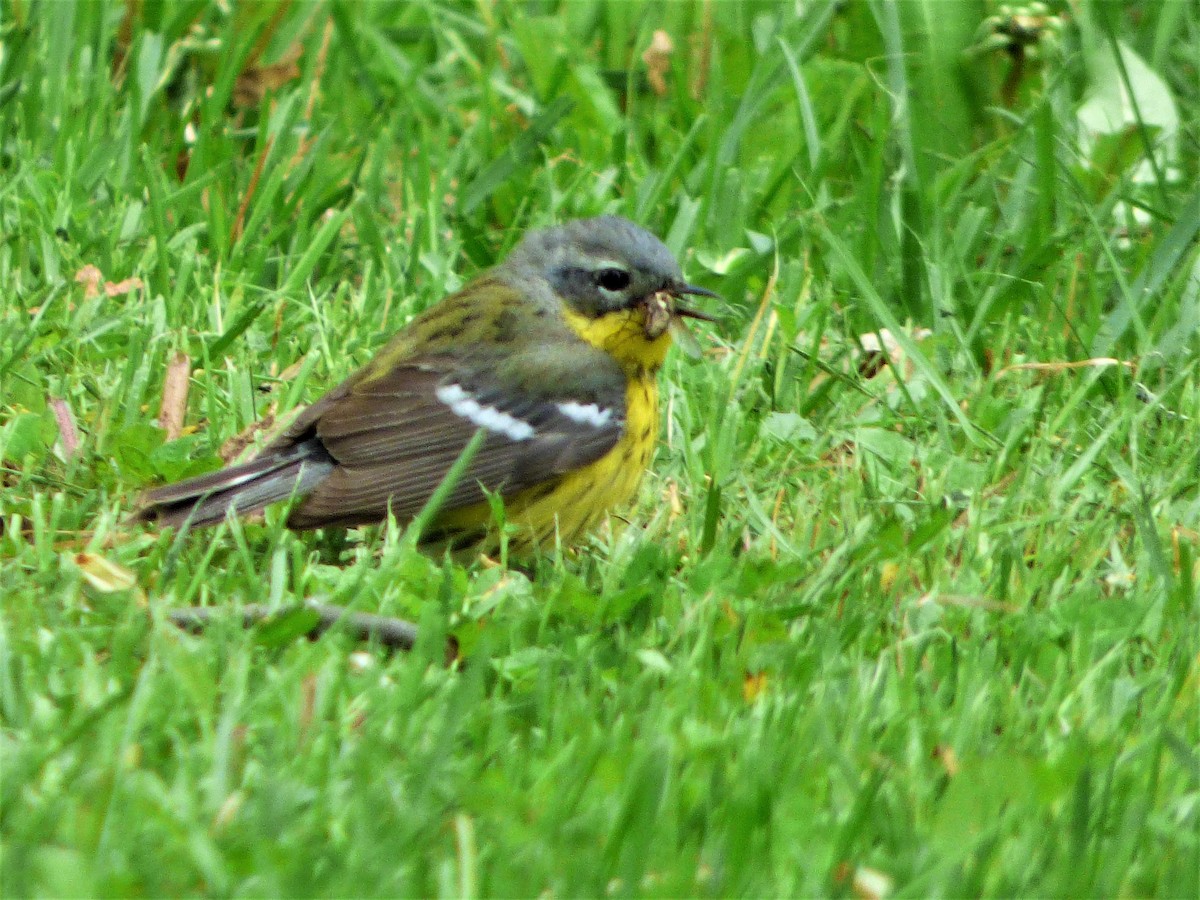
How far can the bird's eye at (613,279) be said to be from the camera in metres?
4.35

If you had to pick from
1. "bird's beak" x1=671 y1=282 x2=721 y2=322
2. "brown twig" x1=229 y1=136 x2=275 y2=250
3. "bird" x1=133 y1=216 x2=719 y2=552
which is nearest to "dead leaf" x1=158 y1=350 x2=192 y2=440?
"bird" x1=133 y1=216 x2=719 y2=552

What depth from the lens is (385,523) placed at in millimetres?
3824

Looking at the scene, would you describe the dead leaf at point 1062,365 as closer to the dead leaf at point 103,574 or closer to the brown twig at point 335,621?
the brown twig at point 335,621

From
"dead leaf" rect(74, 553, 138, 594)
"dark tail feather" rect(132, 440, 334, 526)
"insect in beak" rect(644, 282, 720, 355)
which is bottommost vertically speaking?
→ "dark tail feather" rect(132, 440, 334, 526)

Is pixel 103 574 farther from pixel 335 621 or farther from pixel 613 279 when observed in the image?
pixel 613 279

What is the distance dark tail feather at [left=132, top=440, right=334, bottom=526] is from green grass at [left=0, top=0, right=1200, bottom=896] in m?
0.07

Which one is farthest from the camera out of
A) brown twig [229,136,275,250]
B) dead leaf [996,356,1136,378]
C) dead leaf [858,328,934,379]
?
brown twig [229,136,275,250]

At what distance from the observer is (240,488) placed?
3.76m

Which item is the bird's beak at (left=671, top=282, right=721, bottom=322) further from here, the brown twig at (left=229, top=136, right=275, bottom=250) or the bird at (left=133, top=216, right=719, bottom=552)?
the brown twig at (left=229, top=136, right=275, bottom=250)

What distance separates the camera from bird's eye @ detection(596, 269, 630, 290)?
435 centimetres

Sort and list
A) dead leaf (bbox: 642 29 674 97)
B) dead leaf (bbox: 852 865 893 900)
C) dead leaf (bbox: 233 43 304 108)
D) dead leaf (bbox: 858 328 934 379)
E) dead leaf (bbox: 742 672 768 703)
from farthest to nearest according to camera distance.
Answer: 1. dead leaf (bbox: 642 29 674 97)
2. dead leaf (bbox: 233 43 304 108)
3. dead leaf (bbox: 858 328 934 379)
4. dead leaf (bbox: 742 672 768 703)
5. dead leaf (bbox: 852 865 893 900)

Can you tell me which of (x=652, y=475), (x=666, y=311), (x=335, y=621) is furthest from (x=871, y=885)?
(x=666, y=311)

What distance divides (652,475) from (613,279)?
18.7 inches

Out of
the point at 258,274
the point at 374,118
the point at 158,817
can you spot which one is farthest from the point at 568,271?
the point at 158,817
